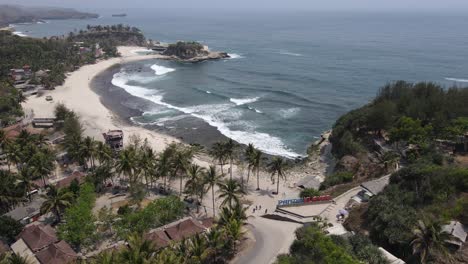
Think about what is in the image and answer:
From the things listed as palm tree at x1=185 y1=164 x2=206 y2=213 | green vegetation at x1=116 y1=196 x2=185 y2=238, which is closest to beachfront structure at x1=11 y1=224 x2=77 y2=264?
green vegetation at x1=116 y1=196 x2=185 y2=238

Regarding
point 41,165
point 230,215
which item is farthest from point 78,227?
point 41,165

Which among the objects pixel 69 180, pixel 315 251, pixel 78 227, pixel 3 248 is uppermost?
pixel 315 251

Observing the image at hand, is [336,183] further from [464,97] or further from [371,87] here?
[371,87]

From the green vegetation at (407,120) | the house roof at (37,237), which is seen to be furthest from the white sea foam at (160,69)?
the house roof at (37,237)

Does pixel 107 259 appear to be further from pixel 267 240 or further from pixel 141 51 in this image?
pixel 141 51

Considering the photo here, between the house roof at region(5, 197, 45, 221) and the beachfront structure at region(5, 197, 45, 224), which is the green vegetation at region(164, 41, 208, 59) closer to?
the house roof at region(5, 197, 45, 221)

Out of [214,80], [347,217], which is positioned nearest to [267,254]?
[347,217]

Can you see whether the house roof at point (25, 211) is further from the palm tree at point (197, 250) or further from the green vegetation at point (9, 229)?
the palm tree at point (197, 250)
